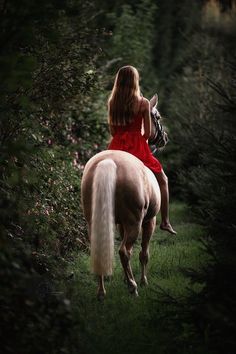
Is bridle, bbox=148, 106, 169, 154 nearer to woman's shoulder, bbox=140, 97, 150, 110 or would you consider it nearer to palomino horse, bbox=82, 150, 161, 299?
woman's shoulder, bbox=140, 97, 150, 110

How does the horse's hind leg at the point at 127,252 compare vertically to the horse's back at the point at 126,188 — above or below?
below

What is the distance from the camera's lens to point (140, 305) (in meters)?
6.23

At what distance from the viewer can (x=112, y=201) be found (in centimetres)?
618

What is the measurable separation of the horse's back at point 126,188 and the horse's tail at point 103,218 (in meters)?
0.15

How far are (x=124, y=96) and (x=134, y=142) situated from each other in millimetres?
540

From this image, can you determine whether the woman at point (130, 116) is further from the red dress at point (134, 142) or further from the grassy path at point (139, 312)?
the grassy path at point (139, 312)

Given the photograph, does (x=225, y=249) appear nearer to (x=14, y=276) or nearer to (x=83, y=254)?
(x=14, y=276)

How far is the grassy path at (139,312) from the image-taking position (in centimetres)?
496

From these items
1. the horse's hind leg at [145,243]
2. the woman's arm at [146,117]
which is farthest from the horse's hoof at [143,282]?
the woman's arm at [146,117]

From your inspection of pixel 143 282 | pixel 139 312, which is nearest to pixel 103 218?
pixel 139 312

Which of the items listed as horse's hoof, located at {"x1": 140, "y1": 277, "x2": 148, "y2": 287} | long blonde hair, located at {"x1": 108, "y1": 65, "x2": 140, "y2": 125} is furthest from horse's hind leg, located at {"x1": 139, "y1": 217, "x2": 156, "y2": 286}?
long blonde hair, located at {"x1": 108, "y1": 65, "x2": 140, "y2": 125}

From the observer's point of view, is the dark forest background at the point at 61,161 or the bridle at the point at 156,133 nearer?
the dark forest background at the point at 61,161

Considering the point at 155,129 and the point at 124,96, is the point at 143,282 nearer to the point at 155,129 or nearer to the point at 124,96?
the point at 155,129

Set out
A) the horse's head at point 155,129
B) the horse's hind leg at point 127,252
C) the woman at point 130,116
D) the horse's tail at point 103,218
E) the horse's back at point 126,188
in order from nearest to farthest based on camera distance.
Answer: the horse's tail at point 103,218, the horse's back at point 126,188, the horse's hind leg at point 127,252, the woman at point 130,116, the horse's head at point 155,129
